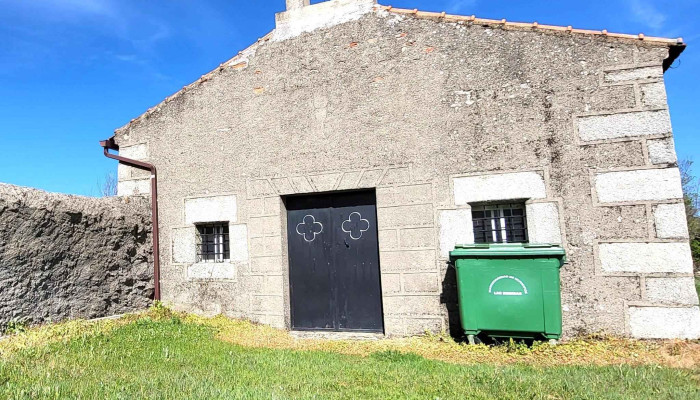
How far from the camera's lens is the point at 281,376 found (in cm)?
373

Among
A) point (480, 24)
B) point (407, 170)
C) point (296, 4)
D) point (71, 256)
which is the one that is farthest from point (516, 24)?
point (71, 256)

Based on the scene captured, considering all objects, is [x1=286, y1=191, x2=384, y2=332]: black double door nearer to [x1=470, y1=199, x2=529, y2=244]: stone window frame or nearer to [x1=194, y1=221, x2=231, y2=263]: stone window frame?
[x1=194, y1=221, x2=231, y2=263]: stone window frame

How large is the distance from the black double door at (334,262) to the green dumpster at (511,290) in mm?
1426

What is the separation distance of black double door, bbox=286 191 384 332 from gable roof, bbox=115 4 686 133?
2512 mm

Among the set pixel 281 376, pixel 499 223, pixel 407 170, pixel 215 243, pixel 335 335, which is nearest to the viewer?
pixel 281 376

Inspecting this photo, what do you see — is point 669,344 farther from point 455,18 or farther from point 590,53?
point 455,18

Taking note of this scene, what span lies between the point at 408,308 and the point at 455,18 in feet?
13.3

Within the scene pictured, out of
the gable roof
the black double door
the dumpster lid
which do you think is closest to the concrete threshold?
the black double door

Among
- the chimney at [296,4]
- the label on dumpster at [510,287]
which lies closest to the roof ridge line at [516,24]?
the chimney at [296,4]

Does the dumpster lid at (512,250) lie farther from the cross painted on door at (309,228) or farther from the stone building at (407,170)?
the cross painted on door at (309,228)

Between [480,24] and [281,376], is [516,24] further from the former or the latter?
[281,376]

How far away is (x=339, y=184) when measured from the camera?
589cm

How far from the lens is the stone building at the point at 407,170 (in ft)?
16.0

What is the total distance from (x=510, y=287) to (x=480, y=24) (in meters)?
3.50
